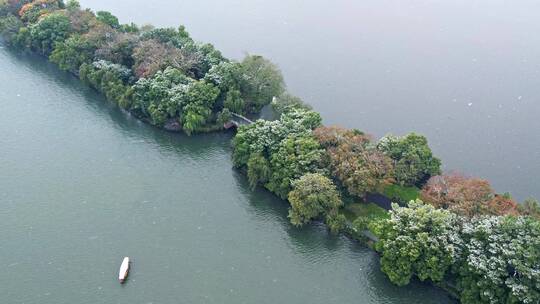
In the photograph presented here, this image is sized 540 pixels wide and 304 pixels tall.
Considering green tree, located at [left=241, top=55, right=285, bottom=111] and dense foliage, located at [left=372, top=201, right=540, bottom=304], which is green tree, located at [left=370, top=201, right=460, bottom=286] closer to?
dense foliage, located at [left=372, top=201, right=540, bottom=304]

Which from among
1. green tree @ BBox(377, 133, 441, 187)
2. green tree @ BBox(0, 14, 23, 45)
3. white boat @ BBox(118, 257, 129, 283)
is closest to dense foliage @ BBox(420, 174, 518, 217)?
Answer: green tree @ BBox(377, 133, 441, 187)

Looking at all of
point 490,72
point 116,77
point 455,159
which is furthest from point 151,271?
point 490,72

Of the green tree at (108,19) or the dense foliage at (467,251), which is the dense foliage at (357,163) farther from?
the green tree at (108,19)

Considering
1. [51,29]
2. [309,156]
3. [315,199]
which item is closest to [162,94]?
[309,156]

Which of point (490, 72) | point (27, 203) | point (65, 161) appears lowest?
point (27, 203)

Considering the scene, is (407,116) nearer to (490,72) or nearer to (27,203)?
(490,72)
